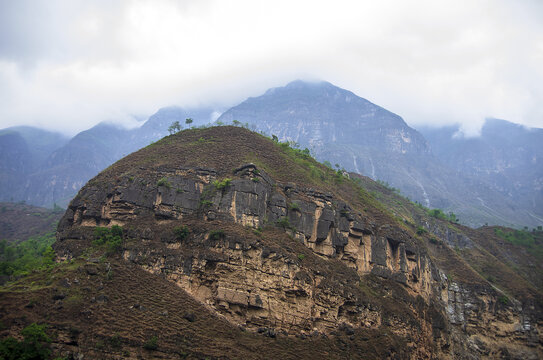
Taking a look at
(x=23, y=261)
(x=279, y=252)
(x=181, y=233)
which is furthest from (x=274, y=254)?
(x=23, y=261)

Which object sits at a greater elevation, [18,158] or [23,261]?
[18,158]

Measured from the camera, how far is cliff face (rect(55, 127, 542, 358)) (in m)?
38.3

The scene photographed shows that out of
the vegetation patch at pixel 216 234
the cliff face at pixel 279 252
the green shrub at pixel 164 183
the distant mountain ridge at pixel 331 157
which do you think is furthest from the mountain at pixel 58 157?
the vegetation patch at pixel 216 234

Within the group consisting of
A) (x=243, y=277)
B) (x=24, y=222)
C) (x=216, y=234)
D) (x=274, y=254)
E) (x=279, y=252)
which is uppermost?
(x=216, y=234)

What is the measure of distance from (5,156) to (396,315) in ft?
556

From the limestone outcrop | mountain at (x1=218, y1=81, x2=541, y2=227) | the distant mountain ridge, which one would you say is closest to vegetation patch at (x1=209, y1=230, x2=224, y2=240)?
the limestone outcrop

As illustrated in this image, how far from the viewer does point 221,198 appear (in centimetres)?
4350

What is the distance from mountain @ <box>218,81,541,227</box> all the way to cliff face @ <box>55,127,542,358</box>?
10133 centimetres

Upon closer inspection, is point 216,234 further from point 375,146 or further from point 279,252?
point 375,146

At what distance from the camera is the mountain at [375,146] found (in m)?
159

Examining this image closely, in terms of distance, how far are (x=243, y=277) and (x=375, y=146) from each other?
156413mm

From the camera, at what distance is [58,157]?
552ft

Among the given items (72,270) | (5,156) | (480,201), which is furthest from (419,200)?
(5,156)

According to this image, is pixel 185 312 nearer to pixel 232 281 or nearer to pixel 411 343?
pixel 232 281
